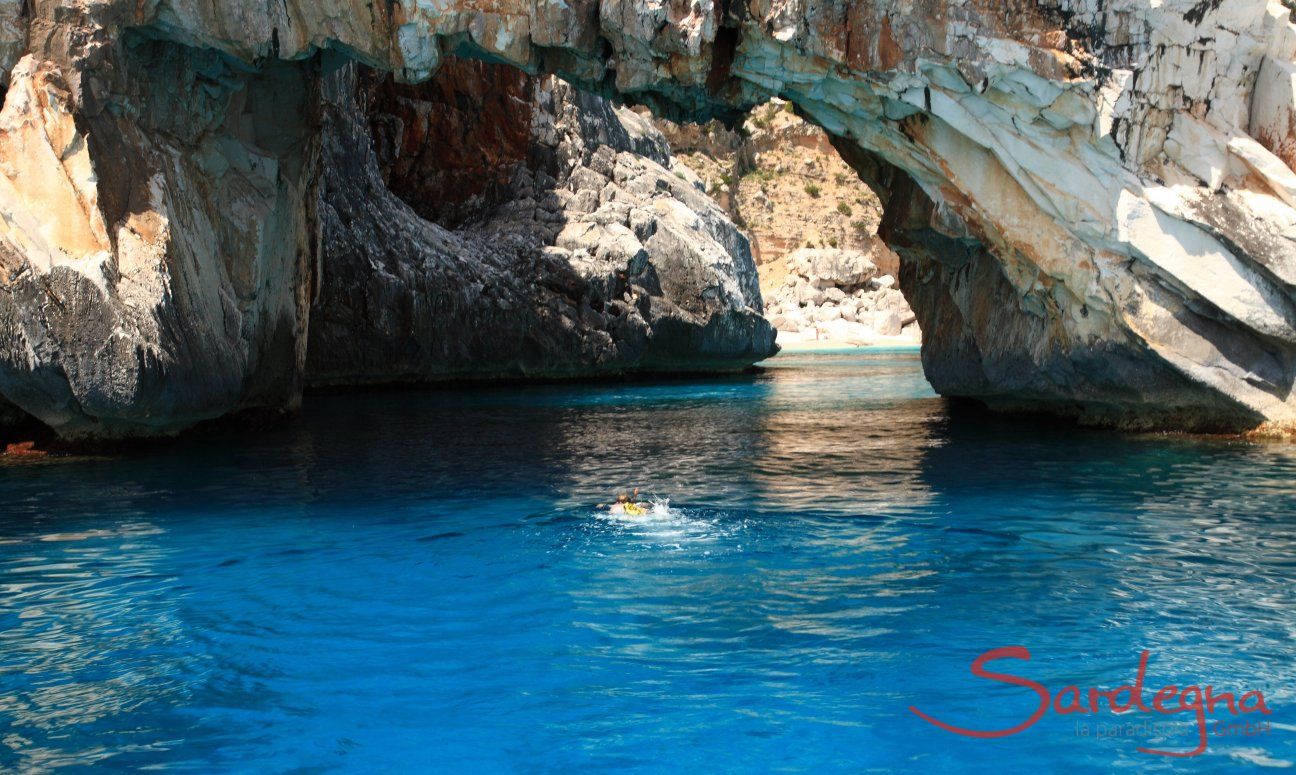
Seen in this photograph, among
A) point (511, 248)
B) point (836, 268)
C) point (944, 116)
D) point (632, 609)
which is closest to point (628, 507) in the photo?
point (632, 609)

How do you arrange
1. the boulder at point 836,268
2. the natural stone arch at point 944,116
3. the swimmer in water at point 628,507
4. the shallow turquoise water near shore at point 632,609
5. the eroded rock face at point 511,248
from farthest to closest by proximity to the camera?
the boulder at point 836,268 → the eroded rock face at point 511,248 → the natural stone arch at point 944,116 → the swimmer in water at point 628,507 → the shallow turquoise water near shore at point 632,609

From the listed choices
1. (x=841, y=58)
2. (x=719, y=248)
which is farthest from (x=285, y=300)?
(x=719, y=248)

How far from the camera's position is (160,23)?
16.2 m

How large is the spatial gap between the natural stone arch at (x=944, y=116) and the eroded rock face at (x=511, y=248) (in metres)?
16.7

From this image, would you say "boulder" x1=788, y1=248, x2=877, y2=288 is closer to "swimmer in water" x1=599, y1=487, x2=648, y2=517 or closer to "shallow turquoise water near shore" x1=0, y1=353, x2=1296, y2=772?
"shallow turquoise water near shore" x1=0, y1=353, x2=1296, y2=772

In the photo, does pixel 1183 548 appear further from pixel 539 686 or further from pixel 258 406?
pixel 258 406

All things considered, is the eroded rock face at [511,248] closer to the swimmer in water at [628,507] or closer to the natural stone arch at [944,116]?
the natural stone arch at [944,116]

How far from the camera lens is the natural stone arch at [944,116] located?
15586 mm

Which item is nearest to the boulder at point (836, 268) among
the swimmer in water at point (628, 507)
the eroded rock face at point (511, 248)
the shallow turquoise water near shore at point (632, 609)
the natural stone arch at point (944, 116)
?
the eroded rock face at point (511, 248)

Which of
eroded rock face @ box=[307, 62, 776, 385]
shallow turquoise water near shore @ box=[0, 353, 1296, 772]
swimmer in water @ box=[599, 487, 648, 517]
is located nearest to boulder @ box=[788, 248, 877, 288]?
eroded rock face @ box=[307, 62, 776, 385]

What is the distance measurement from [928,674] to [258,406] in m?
18.1

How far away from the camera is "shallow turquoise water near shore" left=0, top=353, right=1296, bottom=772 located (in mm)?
6297

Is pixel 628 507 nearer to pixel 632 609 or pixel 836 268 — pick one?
pixel 632 609

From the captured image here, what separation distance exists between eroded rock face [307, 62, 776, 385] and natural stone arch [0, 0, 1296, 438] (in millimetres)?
16712
